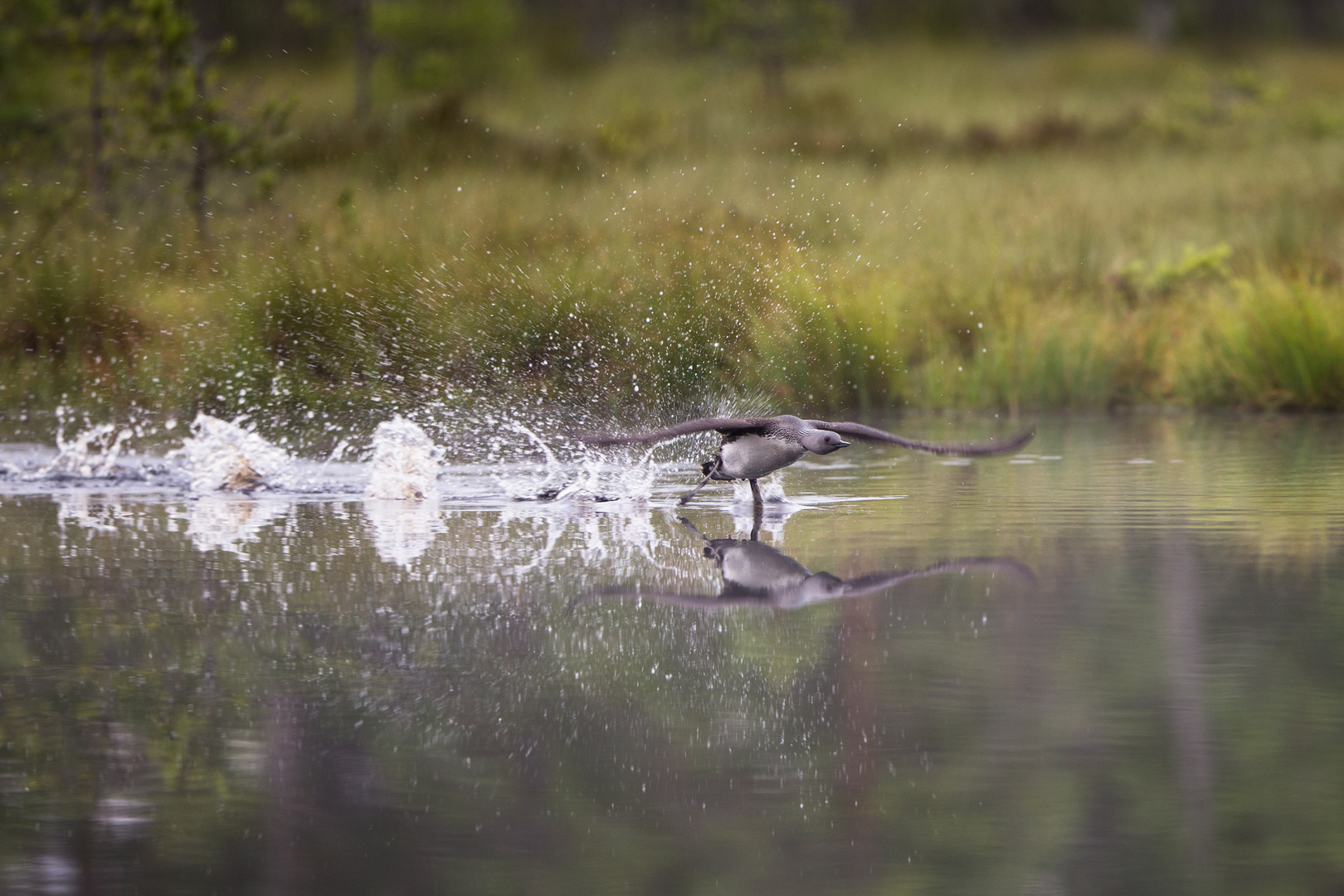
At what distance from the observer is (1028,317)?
14.2 metres

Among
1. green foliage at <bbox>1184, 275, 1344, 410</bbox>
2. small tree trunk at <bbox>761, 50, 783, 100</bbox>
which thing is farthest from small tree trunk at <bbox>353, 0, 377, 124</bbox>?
green foliage at <bbox>1184, 275, 1344, 410</bbox>

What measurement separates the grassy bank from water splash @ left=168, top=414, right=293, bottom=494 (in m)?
2.51

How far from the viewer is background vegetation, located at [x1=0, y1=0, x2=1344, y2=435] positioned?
1295 cm

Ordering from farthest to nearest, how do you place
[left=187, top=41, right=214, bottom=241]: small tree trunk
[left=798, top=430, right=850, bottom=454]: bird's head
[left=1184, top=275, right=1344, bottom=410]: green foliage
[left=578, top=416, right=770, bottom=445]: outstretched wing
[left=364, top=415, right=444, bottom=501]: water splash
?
[left=187, top=41, right=214, bottom=241]: small tree trunk < [left=1184, top=275, right=1344, bottom=410]: green foliage < [left=364, top=415, right=444, bottom=501]: water splash < [left=798, top=430, right=850, bottom=454]: bird's head < [left=578, top=416, right=770, bottom=445]: outstretched wing

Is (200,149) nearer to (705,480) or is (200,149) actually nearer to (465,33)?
(705,480)

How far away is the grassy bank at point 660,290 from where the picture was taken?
1287 cm

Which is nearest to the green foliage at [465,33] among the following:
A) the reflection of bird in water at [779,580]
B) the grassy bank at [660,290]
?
the grassy bank at [660,290]

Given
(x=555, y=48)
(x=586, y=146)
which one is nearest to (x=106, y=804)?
(x=586, y=146)

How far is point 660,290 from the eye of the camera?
1362 cm

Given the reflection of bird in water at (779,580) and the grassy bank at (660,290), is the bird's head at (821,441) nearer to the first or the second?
the reflection of bird in water at (779,580)

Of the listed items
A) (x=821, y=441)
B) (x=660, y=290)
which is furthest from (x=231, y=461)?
(x=660, y=290)

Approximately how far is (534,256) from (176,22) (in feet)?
10.6

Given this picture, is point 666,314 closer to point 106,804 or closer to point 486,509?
point 486,509

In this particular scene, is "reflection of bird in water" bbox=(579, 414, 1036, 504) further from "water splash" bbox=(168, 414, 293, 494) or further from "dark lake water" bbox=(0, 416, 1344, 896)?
"water splash" bbox=(168, 414, 293, 494)
